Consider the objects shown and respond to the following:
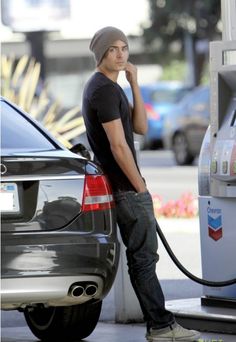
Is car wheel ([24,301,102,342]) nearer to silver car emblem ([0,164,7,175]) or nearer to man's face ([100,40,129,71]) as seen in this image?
silver car emblem ([0,164,7,175])

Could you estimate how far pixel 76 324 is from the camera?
730 cm

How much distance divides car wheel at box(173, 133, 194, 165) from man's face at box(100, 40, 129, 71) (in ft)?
56.6

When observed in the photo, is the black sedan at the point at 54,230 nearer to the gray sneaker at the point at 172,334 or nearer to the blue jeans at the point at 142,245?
the blue jeans at the point at 142,245

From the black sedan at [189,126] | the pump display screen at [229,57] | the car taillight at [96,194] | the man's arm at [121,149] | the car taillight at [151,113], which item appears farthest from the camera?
the car taillight at [151,113]

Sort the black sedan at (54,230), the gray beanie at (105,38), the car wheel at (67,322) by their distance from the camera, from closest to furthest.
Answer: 1. the black sedan at (54,230)
2. the gray beanie at (105,38)
3. the car wheel at (67,322)

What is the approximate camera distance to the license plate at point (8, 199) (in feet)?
21.1

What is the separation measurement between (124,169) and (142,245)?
44cm

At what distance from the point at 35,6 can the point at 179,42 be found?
2977 centimetres

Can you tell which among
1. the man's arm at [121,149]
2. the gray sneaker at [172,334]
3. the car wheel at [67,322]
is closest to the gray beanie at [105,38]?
the man's arm at [121,149]

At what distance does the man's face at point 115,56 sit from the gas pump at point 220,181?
0.80 metres

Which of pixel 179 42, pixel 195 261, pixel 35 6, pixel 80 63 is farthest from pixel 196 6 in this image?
pixel 195 261

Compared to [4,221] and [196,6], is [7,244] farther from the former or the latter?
[196,6]

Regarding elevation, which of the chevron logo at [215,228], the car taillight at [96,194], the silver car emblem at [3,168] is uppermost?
the silver car emblem at [3,168]

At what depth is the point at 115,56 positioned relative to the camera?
6953 mm
